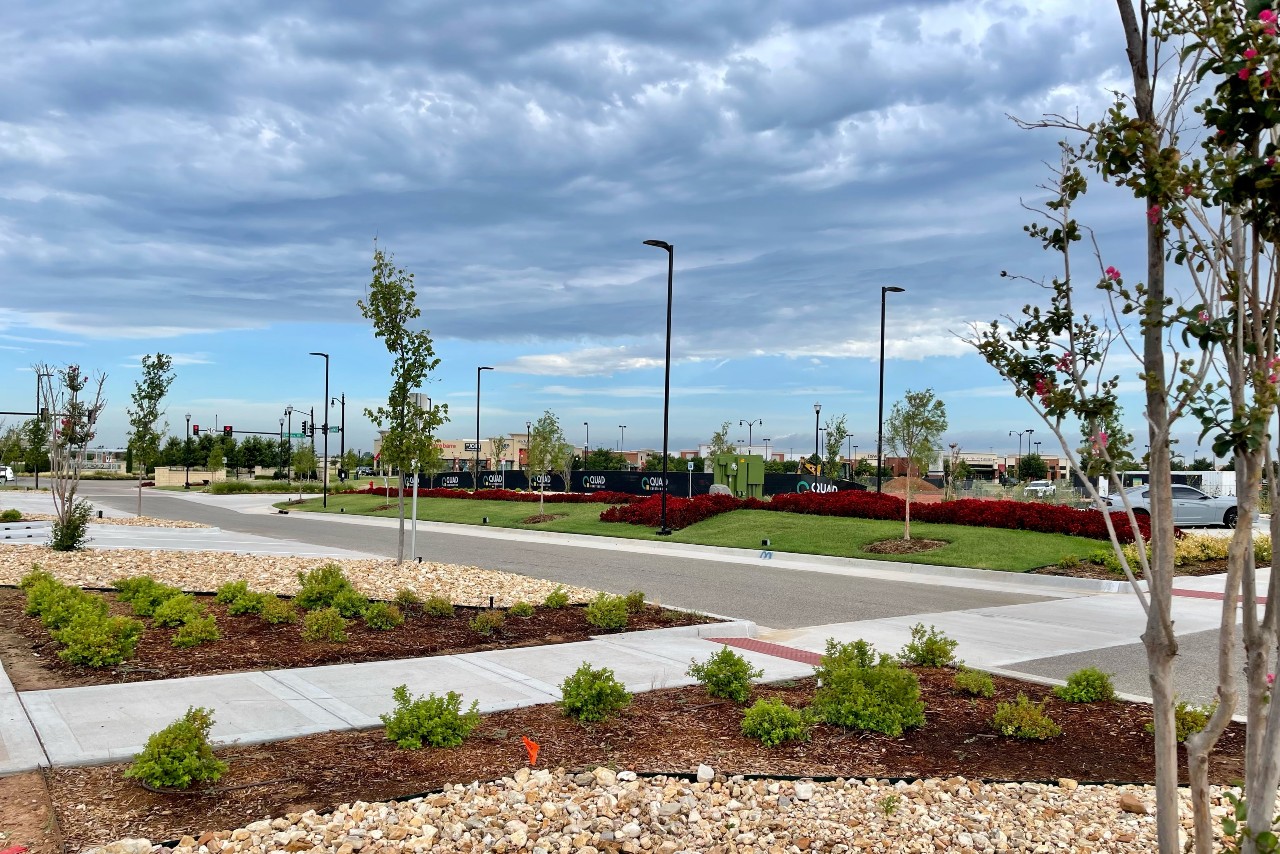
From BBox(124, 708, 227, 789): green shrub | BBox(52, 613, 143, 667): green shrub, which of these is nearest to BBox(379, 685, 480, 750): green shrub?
BBox(124, 708, 227, 789): green shrub

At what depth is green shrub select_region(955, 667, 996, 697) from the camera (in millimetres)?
7242

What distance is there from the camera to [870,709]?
6.28 meters

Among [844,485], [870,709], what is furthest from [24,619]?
[844,485]

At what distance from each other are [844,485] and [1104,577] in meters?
26.3

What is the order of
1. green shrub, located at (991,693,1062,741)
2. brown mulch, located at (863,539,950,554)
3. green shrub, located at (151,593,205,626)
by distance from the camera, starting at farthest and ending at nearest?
brown mulch, located at (863,539,950,554) → green shrub, located at (151,593,205,626) → green shrub, located at (991,693,1062,741)

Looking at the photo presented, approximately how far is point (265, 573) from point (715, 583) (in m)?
7.47

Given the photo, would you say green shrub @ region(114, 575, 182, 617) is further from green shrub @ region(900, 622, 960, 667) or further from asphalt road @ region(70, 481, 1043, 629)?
green shrub @ region(900, 622, 960, 667)

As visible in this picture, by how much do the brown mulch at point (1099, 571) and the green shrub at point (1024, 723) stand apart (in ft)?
39.0

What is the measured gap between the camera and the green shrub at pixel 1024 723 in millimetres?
6121

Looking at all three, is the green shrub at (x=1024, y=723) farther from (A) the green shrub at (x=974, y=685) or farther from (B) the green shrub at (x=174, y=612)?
(B) the green shrub at (x=174, y=612)

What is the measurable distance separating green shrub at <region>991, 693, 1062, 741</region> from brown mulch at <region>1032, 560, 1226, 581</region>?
39.0ft

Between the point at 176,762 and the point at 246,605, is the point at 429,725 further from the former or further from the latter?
the point at 246,605

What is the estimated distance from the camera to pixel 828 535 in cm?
2311

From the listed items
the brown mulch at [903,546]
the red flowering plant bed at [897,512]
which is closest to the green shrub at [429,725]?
the brown mulch at [903,546]
